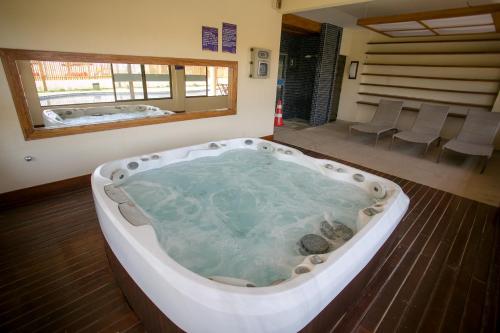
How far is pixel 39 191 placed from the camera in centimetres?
232

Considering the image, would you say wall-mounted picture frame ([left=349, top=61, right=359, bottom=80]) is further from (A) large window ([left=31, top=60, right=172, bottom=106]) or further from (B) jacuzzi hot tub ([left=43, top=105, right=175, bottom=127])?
(B) jacuzzi hot tub ([left=43, top=105, right=175, bottom=127])

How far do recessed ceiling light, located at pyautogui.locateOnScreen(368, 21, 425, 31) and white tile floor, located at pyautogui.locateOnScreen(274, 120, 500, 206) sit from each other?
1.92m

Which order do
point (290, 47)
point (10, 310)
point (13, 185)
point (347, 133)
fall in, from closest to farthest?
point (10, 310) → point (13, 185) → point (347, 133) → point (290, 47)

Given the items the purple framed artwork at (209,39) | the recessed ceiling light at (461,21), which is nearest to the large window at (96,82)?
the purple framed artwork at (209,39)

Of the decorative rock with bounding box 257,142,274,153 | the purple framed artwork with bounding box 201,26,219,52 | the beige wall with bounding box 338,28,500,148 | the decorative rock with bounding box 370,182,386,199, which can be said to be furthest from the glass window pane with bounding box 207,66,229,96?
the beige wall with bounding box 338,28,500,148

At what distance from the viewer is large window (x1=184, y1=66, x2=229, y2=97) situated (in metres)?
3.38

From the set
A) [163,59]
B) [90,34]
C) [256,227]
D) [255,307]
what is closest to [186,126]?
[163,59]

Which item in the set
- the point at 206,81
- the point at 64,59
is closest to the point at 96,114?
the point at 64,59

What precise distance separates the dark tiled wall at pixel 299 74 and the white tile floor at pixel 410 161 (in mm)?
1081

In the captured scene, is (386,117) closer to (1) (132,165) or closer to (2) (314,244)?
(2) (314,244)

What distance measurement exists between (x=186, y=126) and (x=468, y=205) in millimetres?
3309

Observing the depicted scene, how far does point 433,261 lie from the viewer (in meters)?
1.80

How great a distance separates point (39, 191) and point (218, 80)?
2476 millimetres

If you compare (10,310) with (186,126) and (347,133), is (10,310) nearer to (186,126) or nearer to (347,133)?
(186,126)
